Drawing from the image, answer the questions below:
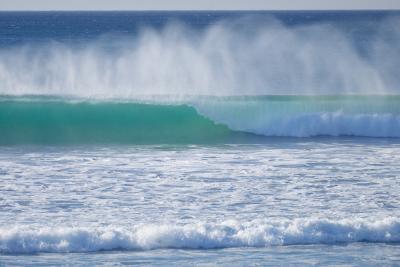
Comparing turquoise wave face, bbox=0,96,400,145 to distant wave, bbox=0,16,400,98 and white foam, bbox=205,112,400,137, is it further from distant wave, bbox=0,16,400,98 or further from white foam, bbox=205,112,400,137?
distant wave, bbox=0,16,400,98

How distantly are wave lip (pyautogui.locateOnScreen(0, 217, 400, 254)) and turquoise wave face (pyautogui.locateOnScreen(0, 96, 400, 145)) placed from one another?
19.8ft

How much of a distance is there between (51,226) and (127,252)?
0.89 metres

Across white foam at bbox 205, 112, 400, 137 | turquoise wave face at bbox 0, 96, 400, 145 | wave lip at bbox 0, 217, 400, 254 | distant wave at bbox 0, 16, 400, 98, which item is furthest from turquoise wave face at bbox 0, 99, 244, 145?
wave lip at bbox 0, 217, 400, 254

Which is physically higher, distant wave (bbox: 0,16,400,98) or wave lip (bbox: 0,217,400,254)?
distant wave (bbox: 0,16,400,98)

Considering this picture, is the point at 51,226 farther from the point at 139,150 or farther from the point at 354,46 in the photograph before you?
Result: the point at 354,46

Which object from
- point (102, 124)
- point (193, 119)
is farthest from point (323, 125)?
point (102, 124)

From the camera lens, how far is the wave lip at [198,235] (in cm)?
711

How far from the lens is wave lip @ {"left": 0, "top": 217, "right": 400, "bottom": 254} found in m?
7.11

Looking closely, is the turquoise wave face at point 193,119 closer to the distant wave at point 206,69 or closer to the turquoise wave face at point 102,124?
the turquoise wave face at point 102,124

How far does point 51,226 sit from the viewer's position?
7531 millimetres

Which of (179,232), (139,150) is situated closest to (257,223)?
(179,232)

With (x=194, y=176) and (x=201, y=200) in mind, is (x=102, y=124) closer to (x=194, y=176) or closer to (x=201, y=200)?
(x=194, y=176)

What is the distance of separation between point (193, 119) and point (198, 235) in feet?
26.6

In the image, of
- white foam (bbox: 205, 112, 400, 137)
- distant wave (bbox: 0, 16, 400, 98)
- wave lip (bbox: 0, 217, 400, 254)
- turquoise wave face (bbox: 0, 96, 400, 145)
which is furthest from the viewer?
distant wave (bbox: 0, 16, 400, 98)
